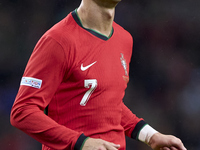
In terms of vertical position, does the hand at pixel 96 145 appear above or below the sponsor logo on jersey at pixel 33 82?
below

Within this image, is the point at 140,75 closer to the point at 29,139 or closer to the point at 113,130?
the point at 29,139

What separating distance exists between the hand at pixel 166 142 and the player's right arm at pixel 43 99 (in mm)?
335

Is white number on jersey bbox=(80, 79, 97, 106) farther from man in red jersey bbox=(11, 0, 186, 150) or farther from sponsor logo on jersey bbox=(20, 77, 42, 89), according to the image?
sponsor logo on jersey bbox=(20, 77, 42, 89)

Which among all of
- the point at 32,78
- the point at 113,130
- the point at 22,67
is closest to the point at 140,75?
the point at 22,67

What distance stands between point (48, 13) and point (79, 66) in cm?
165

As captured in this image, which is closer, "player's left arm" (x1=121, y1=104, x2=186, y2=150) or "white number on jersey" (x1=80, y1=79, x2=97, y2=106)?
"white number on jersey" (x1=80, y1=79, x2=97, y2=106)

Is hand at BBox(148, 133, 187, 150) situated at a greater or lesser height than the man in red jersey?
lesser

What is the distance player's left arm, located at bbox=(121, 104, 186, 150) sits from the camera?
1090mm

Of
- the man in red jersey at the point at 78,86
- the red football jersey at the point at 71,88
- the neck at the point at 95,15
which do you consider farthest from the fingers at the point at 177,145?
the neck at the point at 95,15

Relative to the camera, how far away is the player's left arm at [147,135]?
3.58 feet

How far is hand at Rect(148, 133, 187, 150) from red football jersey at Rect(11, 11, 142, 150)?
0.39ft

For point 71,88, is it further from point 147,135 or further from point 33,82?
point 147,135

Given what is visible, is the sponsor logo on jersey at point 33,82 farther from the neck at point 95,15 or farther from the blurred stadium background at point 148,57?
the blurred stadium background at point 148,57

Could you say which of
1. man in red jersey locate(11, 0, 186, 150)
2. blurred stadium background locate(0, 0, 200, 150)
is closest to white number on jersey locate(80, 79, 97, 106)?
man in red jersey locate(11, 0, 186, 150)
